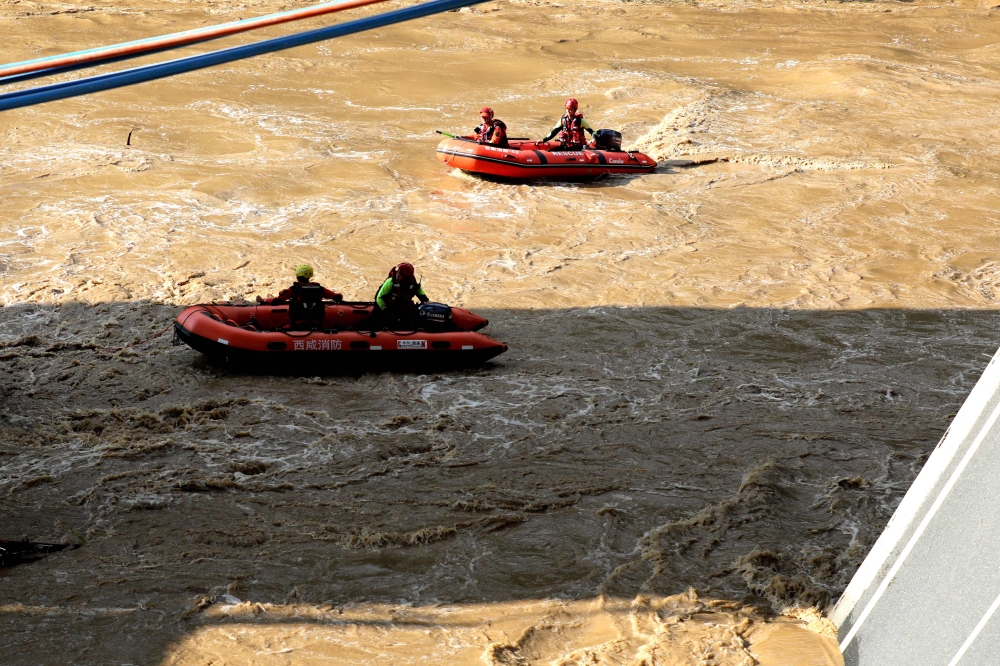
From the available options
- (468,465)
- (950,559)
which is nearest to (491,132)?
(468,465)

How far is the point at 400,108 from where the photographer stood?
1639 cm

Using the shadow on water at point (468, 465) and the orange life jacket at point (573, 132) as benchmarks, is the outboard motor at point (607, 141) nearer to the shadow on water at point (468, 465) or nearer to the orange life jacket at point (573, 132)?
the orange life jacket at point (573, 132)

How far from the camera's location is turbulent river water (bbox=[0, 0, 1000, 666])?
5621 millimetres

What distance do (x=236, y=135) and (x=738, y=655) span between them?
11.5 meters

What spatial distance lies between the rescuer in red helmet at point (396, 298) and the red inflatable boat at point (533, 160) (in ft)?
15.8

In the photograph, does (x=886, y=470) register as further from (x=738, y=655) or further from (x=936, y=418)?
(x=738, y=655)

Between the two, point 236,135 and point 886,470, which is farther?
point 236,135

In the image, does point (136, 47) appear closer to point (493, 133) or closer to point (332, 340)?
point (332, 340)

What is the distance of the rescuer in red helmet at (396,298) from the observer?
8.62m

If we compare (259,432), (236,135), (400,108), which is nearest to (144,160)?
(236,135)

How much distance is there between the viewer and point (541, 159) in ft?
43.6

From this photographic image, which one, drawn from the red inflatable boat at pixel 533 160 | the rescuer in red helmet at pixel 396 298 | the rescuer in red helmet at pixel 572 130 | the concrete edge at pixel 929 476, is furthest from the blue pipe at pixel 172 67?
the rescuer in red helmet at pixel 572 130

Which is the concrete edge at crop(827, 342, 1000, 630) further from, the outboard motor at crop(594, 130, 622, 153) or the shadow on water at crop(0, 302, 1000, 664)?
the outboard motor at crop(594, 130, 622, 153)

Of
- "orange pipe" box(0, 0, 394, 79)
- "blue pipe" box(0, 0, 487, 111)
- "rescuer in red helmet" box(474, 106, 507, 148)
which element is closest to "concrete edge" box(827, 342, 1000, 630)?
"blue pipe" box(0, 0, 487, 111)
